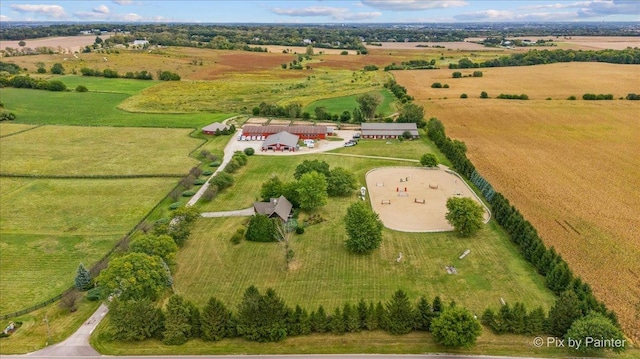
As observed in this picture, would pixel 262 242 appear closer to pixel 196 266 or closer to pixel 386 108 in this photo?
pixel 196 266

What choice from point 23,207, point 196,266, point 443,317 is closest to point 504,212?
point 443,317

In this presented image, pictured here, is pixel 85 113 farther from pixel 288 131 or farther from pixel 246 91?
pixel 288 131

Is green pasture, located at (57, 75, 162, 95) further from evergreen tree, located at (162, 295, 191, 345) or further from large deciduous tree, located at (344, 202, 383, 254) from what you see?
evergreen tree, located at (162, 295, 191, 345)

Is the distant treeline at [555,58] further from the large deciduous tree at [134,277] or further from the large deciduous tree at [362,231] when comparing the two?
the large deciduous tree at [134,277]

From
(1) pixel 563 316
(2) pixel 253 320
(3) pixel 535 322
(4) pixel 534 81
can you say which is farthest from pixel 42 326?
(4) pixel 534 81

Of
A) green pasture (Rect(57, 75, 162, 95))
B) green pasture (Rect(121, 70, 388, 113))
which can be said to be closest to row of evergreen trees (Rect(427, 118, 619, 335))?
green pasture (Rect(121, 70, 388, 113))
